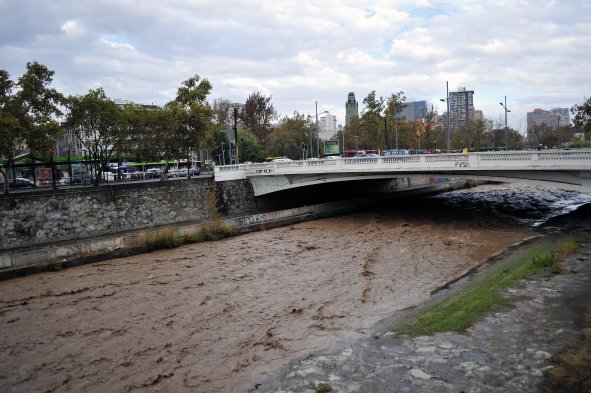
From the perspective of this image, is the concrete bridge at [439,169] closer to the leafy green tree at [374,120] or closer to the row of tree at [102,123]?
the row of tree at [102,123]

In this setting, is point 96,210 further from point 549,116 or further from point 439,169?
point 549,116

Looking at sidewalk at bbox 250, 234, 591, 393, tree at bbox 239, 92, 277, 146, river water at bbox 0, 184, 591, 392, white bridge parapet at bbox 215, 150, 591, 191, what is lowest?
river water at bbox 0, 184, 591, 392

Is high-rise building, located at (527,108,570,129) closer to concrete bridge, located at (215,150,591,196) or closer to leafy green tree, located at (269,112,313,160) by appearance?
leafy green tree, located at (269,112,313,160)

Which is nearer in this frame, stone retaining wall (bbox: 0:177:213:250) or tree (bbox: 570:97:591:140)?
stone retaining wall (bbox: 0:177:213:250)

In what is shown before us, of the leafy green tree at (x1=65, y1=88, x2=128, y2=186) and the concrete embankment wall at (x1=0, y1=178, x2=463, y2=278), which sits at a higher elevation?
the leafy green tree at (x1=65, y1=88, x2=128, y2=186)

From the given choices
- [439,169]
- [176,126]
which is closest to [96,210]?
[176,126]

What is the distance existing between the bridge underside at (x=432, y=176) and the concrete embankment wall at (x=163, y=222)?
2.04 meters

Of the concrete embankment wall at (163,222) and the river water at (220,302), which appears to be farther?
the concrete embankment wall at (163,222)

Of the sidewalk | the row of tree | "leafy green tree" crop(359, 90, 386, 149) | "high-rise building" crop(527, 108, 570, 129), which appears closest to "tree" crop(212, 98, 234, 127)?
"leafy green tree" crop(359, 90, 386, 149)

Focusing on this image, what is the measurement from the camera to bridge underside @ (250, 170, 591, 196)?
77.5ft

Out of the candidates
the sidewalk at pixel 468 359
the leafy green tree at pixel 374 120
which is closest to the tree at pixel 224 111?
the leafy green tree at pixel 374 120

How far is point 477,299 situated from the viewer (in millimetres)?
14312

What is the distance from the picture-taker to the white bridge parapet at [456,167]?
23.3 metres

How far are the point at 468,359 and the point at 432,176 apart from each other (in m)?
25.4
